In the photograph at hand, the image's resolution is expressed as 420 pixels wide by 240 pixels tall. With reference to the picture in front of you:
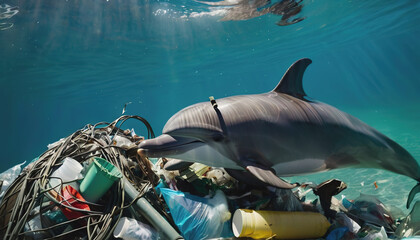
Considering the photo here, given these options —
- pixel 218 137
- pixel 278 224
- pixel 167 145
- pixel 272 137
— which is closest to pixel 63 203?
pixel 167 145

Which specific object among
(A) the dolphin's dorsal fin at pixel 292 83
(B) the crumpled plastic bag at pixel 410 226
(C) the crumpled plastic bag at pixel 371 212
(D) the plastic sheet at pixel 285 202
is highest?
(A) the dolphin's dorsal fin at pixel 292 83

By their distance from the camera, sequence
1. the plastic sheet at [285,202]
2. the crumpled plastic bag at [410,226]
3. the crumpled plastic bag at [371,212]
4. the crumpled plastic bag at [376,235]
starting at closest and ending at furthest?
the crumpled plastic bag at [376,235]
the plastic sheet at [285,202]
the crumpled plastic bag at [410,226]
the crumpled plastic bag at [371,212]

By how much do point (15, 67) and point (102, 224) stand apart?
22.6 m

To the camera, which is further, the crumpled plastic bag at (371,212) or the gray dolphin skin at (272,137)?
the crumpled plastic bag at (371,212)

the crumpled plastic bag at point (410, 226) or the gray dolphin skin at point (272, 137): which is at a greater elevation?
the gray dolphin skin at point (272, 137)

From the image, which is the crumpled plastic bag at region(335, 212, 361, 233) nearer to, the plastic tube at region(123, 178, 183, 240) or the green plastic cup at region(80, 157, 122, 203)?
the plastic tube at region(123, 178, 183, 240)

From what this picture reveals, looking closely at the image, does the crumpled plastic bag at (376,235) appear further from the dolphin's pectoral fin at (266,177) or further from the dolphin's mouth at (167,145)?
the dolphin's mouth at (167,145)

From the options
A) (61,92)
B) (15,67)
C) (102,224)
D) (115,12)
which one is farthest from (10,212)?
(61,92)

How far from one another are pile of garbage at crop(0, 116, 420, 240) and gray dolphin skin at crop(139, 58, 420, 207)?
12.8 inches

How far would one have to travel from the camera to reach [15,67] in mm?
19609

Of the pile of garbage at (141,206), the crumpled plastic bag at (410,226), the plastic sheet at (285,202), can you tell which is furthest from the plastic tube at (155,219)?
the crumpled plastic bag at (410,226)

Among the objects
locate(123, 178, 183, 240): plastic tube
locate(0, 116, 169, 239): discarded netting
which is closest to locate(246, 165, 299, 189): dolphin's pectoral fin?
locate(123, 178, 183, 240): plastic tube

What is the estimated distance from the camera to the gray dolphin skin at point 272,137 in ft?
8.31

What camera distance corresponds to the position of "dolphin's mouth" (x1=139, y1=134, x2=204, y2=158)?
7.91 ft
